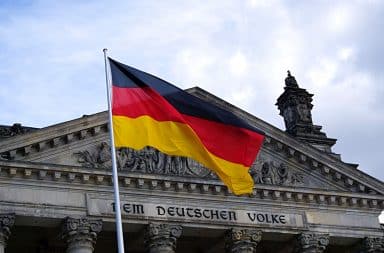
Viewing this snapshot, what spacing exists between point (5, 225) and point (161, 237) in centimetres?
676

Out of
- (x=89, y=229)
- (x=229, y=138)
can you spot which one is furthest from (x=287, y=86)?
(x=229, y=138)

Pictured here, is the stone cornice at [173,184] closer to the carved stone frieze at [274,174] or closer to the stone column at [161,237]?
the carved stone frieze at [274,174]

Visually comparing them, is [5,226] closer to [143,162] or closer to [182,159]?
[143,162]

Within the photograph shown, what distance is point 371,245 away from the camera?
41000mm

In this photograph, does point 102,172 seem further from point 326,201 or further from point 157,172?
point 326,201

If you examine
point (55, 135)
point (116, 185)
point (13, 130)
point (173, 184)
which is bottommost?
point (116, 185)

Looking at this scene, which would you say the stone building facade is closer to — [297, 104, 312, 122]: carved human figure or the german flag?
[297, 104, 312, 122]: carved human figure

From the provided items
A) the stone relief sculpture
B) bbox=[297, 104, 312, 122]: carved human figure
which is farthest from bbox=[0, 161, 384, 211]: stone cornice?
bbox=[297, 104, 312, 122]: carved human figure

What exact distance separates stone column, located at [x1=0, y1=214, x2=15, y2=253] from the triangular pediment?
2448mm

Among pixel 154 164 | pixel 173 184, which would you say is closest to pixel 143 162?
pixel 154 164

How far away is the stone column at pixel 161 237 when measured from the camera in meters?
36.1

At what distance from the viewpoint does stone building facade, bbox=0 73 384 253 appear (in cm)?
3491

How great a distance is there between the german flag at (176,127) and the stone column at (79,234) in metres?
11.5

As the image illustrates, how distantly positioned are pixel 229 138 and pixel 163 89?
249cm
